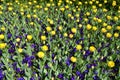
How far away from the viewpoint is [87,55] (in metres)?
5.47

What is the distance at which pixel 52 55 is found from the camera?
5.49 meters

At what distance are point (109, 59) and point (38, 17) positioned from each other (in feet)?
9.49

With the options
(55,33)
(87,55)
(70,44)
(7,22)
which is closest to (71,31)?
(55,33)

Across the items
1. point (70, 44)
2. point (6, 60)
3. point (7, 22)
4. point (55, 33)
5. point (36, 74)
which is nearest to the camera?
point (36, 74)

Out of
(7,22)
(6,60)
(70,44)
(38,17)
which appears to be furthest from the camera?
(38,17)

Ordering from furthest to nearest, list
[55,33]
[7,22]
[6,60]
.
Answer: [7,22] → [55,33] → [6,60]

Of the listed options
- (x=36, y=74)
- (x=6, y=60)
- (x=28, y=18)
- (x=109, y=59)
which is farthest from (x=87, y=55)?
(x=28, y=18)

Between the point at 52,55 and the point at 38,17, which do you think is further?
the point at 38,17

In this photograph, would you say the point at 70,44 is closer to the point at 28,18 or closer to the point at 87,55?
the point at 87,55

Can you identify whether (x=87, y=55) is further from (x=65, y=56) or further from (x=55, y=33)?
(x=55, y=33)

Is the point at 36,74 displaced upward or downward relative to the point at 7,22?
downward

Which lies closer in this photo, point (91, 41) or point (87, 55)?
point (87, 55)

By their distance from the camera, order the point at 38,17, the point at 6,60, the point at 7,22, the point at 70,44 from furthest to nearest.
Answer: the point at 38,17, the point at 7,22, the point at 70,44, the point at 6,60

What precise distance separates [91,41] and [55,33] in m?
0.91
